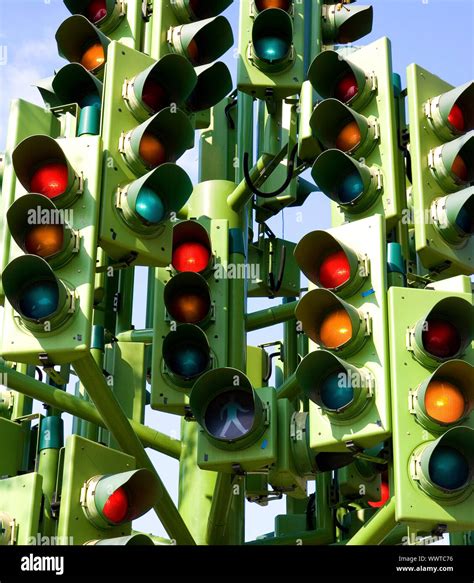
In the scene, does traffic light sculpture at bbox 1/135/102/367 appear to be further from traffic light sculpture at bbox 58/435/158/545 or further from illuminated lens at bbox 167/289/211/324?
illuminated lens at bbox 167/289/211/324

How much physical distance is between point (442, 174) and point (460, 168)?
16cm

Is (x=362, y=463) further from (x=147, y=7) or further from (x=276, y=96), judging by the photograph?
(x=147, y=7)

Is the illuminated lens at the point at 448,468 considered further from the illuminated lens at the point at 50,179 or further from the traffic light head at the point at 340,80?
the illuminated lens at the point at 50,179

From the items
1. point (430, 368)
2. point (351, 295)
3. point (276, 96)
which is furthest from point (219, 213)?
point (430, 368)

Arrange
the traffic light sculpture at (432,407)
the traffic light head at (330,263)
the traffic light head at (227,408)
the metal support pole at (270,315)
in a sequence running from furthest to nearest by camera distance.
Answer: the metal support pole at (270,315) → the traffic light head at (227,408) → the traffic light head at (330,263) → the traffic light sculpture at (432,407)

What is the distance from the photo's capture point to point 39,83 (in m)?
13.4

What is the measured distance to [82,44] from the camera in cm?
1191

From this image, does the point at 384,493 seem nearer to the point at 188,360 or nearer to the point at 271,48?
the point at 188,360

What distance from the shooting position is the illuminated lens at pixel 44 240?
970cm

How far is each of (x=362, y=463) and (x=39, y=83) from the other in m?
4.70

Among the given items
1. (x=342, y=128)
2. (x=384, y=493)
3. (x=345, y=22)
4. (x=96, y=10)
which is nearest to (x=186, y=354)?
(x=342, y=128)

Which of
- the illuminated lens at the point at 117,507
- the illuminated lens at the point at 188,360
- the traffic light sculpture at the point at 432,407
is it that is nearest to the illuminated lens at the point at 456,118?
the traffic light sculpture at the point at 432,407

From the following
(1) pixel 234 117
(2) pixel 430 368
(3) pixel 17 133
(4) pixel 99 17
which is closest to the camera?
(2) pixel 430 368

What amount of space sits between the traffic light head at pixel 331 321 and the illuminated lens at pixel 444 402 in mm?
648
